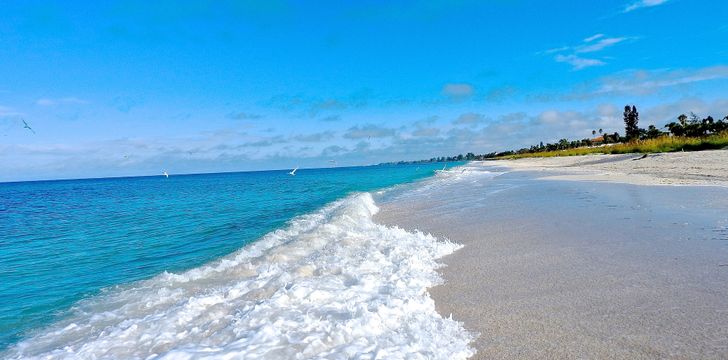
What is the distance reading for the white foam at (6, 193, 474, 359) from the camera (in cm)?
443

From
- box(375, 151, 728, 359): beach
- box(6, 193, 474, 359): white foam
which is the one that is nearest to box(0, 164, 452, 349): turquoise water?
box(6, 193, 474, 359): white foam

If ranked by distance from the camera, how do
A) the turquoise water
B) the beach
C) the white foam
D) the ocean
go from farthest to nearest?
the turquoise water
the ocean
the white foam
the beach

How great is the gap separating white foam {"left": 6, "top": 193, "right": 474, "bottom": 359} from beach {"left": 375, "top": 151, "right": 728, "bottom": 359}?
58 centimetres

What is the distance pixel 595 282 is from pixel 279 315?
4592 mm

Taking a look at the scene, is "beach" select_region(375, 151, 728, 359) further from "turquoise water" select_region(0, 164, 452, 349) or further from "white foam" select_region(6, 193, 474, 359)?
"turquoise water" select_region(0, 164, 452, 349)

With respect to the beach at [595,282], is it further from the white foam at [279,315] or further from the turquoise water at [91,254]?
the turquoise water at [91,254]

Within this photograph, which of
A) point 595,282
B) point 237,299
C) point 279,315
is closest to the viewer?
point 279,315

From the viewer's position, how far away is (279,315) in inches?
214

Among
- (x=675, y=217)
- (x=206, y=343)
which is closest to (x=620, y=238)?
(x=675, y=217)

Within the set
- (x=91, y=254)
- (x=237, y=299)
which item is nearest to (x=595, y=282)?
(x=237, y=299)

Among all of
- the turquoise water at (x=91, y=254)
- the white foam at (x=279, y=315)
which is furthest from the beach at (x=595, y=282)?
the turquoise water at (x=91, y=254)

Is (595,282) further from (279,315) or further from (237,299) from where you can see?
(237,299)

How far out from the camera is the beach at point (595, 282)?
404 cm

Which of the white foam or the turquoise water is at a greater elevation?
the white foam
